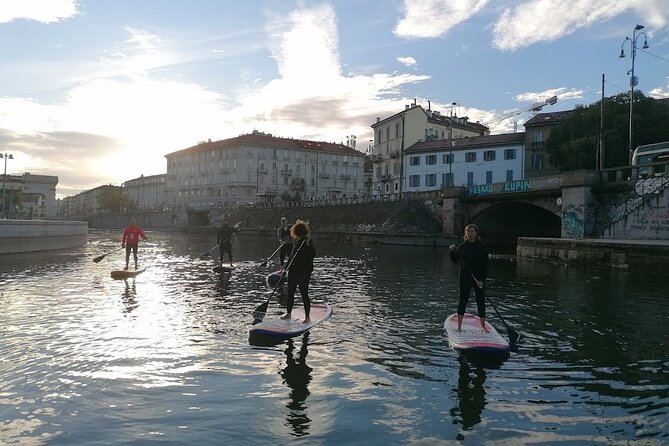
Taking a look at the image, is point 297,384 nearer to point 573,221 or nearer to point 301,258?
point 301,258

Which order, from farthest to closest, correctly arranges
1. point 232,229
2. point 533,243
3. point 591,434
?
point 533,243, point 232,229, point 591,434

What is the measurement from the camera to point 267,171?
12088 cm

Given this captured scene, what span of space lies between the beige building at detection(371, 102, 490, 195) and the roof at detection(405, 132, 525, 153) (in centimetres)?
564

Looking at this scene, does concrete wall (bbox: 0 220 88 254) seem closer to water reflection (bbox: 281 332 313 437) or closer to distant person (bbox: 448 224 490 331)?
water reflection (bbox: 281 332 313 437)

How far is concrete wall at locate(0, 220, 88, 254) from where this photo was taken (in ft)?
97.3

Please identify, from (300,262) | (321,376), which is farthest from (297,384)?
(300,262)

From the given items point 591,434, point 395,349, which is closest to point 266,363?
point 395,349

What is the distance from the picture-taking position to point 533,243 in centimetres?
3469

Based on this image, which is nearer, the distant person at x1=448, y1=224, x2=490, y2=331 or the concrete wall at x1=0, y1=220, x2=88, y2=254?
the distant person at x1=448, y1=224, x2=490, y2=331

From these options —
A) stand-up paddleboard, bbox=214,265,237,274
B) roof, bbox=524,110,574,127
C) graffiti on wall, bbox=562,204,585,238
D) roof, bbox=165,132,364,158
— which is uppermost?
roof, bbox=165,132,364,158

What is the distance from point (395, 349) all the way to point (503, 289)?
1056cm

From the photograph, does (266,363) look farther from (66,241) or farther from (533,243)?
(66,241)

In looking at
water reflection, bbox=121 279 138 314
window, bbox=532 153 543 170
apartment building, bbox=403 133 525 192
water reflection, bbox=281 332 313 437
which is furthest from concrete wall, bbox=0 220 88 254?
window, bbox=532 153 543 170

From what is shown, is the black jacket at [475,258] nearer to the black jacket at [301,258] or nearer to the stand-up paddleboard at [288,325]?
the black jacket at [301,258]
